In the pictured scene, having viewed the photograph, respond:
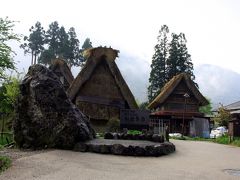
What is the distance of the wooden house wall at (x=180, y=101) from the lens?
120 ft

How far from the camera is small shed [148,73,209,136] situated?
3588 centimetres

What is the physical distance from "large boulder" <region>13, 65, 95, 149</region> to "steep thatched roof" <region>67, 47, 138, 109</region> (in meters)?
10.1

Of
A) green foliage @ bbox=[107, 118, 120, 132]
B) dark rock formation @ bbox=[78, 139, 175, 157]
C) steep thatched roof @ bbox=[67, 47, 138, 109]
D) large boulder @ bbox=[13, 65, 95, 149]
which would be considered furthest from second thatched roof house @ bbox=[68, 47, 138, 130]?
dark rock formation @ bbox=[78, 139, 175, 157]

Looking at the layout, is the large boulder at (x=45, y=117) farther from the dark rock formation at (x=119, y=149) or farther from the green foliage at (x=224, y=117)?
the green foliage at (x=224, y=117)

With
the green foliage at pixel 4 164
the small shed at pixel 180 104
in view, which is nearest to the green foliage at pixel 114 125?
the green foliage at pixel 4 164

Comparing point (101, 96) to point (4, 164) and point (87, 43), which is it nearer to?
point (4, 164)

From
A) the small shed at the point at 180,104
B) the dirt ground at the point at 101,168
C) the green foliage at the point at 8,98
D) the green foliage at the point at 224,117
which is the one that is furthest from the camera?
the small shed at the point at 180,104

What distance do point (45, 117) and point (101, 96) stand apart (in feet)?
39.2

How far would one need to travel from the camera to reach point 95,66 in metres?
24.2

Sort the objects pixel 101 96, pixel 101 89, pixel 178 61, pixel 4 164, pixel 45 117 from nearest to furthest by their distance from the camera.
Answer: pixel 4 164 → pixel 45 117 → pixel 101 96 → pixel 101 89 → pixel 178 61

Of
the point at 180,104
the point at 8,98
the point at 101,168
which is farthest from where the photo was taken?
the point at 180,104

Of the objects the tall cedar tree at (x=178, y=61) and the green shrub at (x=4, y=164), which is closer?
the green shrub at (x=4, y=164)

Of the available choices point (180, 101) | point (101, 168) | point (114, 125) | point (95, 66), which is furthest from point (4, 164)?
point (180, 101)

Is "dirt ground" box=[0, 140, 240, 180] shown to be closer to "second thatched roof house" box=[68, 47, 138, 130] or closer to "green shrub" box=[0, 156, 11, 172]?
"green shrub" box=[0, 156, 11, 172]
